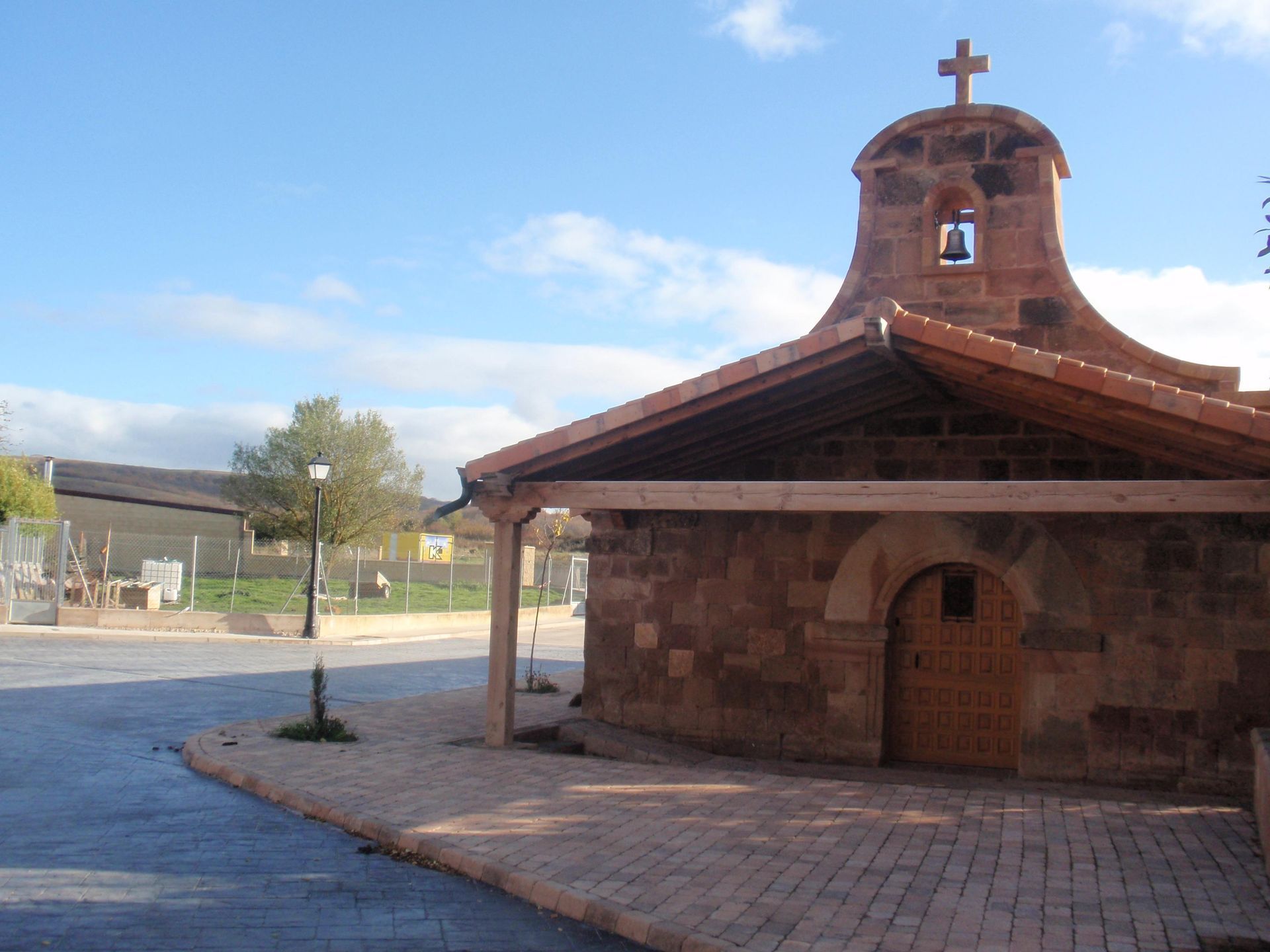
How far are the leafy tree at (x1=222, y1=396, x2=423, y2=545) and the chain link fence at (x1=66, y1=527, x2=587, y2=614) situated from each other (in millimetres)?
1042

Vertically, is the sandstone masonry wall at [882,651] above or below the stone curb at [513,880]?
above

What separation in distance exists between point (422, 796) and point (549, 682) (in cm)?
783

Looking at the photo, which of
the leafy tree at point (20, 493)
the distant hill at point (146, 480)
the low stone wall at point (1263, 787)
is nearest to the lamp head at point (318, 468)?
the leafy tree at point (20, 493)

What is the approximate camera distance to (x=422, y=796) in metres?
7.57

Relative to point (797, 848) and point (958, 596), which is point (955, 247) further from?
point (797, 848)

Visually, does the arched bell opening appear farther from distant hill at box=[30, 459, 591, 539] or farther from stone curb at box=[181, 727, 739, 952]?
distant hill at box=[30, 459, 591, 539]

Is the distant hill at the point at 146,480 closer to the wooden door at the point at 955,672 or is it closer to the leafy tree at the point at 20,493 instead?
the leafy tree at the point at 20,493

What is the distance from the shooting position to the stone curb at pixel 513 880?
4.87 meters

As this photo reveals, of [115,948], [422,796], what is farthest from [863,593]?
[115,948]

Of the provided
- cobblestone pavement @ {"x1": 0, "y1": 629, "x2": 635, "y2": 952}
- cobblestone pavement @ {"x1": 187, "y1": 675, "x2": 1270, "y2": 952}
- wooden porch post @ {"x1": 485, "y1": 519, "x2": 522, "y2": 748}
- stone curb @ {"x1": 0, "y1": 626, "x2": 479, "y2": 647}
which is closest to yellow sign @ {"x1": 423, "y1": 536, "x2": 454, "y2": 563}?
stone curb @ {"x1": 0, "y1": 626, "x2": 479, "y2": 647}

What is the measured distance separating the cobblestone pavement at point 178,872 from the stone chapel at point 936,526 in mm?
3057

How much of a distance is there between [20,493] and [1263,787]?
2957cm

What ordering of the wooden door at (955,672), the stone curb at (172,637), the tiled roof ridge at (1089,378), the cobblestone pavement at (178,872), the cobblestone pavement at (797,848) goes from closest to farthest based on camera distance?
the cobblestone pavement at (178,872)
the cobblestone pavement at (797,848)
the tiled roof ridge at (1089,378)
the wooden door at (955,672)
the stone curb at (172,637)

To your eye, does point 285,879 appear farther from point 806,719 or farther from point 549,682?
point 549,682
